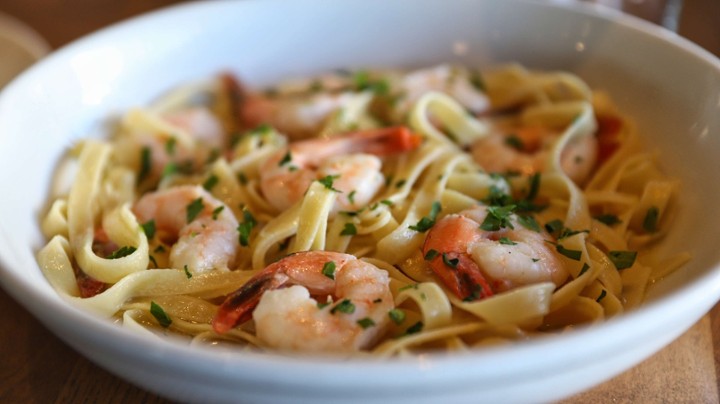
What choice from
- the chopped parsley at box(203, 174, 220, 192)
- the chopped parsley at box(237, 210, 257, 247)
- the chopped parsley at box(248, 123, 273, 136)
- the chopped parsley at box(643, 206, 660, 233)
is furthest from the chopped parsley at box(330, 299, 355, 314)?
the chopped parsley at box(248, 123, 273, 136)

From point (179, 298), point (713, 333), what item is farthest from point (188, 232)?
point (713, 333)

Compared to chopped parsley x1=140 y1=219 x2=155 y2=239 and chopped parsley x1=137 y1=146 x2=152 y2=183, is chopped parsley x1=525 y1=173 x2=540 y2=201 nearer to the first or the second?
chopped parsley x1=140 y1=219 x2=155 y2=239

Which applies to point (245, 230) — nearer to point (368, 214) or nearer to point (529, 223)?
point (368, 214)

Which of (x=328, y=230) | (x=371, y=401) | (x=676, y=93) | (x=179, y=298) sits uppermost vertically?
(x=676, y=93)

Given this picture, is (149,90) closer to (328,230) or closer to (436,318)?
(328,230)

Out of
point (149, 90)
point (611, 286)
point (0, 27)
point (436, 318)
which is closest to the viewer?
point (436, 318)

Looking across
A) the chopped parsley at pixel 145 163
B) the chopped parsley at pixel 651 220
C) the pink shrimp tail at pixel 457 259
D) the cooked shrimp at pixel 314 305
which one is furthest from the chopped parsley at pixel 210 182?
the chopped parsley at pixel 651 220

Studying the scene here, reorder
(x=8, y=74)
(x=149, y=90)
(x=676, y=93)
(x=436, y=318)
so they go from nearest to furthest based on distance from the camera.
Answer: (x=436, y=318) → (x=676, y=93) → (x=149, y=90) → (x=8, y=74)
